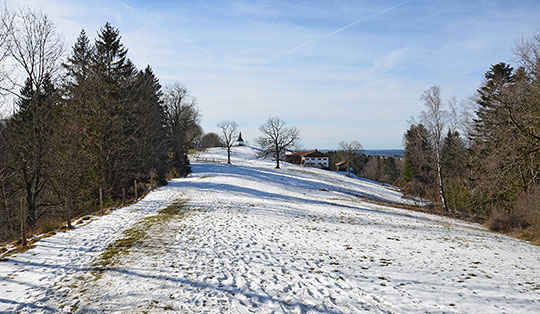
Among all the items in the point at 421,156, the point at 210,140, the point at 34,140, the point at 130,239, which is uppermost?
the point at 210,140

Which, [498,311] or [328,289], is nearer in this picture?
[498,311]

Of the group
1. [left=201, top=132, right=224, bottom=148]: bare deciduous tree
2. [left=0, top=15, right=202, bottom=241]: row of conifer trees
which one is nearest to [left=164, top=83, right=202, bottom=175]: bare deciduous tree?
[left=0, top=15, right=202, bottom=241]: row of conifer trees

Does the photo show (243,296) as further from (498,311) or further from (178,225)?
(178,225)

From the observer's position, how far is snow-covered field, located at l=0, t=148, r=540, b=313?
221 inches

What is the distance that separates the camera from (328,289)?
6.36 metres

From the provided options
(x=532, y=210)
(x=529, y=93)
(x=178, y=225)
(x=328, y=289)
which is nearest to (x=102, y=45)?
(x=178, y=225)

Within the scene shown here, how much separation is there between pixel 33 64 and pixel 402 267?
19392 millimetres

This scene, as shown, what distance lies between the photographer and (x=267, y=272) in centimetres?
729

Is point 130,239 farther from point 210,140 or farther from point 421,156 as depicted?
point 210,140

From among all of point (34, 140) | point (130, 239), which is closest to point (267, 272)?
point (130, 239)

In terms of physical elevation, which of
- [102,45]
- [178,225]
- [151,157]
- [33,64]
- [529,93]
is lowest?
[178,225]

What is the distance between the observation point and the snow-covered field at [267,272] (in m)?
5.61

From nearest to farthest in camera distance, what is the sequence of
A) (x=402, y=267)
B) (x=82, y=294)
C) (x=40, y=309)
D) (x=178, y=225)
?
1. (x=40, y=309)
2. (x=82, y=294)
3. (x=402, y=267)
4. (x=178, y=225)

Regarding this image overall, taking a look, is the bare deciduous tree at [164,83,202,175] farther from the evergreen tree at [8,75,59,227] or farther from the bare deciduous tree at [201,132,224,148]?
the bare deciduous tree at [201,132,224,148]
